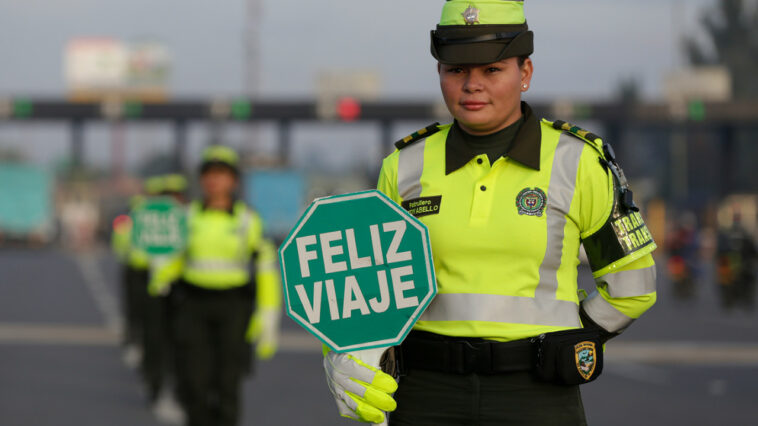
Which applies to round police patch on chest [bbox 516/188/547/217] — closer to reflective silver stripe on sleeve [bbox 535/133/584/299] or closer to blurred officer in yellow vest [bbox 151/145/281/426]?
reflective silver stripe on sleeve [bbox 535/133/584/299]

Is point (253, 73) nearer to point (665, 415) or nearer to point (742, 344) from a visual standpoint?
point (742, 344)

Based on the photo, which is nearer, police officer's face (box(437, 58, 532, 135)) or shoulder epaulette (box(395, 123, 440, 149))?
police officer's face (box(437, 58, 532, 135))

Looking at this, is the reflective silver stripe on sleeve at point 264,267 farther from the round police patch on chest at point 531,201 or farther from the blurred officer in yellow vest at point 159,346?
the round police patch on chest at point 531,201

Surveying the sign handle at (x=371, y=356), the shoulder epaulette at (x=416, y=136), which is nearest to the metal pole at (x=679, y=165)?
the shoulder epaulette at (x=416, y=136)

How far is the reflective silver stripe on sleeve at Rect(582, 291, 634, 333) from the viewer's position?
3.86 meters

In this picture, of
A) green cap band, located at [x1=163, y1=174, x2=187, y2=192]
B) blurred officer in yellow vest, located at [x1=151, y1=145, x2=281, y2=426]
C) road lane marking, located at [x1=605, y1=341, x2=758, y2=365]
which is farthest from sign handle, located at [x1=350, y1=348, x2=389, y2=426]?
road lane marking, located at [x1=605, y1=341, x2=758, y2=365]

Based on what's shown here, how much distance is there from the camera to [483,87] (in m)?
3.80

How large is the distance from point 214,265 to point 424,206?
4.89m

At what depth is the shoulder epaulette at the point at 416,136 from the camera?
409cm

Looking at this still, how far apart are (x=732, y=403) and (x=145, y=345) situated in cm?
526

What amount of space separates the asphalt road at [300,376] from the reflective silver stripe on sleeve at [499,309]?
262 inches

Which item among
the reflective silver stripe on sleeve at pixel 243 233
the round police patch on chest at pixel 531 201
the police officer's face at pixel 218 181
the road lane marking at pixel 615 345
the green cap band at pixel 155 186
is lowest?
the road lane marking at pixel 615 345

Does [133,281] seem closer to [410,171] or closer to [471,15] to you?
[410,171]

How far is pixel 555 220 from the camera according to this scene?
12.4ft
